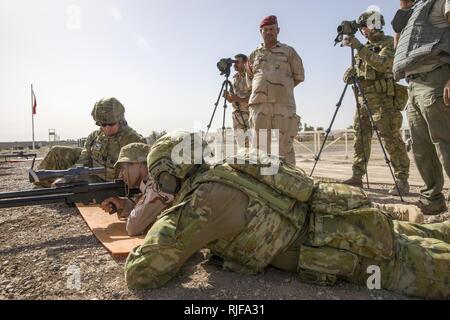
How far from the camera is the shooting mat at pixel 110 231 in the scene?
264 cm

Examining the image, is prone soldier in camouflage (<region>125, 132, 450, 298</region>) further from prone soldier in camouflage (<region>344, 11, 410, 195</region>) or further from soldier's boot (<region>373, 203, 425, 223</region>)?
prone soldier in camouflage (<region>344, 11, 410, 195</region>)

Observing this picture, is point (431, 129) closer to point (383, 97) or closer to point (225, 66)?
point (383, 97)

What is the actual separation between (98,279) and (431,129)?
2.98m

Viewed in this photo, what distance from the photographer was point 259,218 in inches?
75.1

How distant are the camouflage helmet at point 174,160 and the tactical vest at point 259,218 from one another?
0.27 feet

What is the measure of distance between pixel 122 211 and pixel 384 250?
241cm

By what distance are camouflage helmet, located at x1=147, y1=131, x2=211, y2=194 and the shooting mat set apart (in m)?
0.76

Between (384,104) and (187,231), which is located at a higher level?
(384,104)

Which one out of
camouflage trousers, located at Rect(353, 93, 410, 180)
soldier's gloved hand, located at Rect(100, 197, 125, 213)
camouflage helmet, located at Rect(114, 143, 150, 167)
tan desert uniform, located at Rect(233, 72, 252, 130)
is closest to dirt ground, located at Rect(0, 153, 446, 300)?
soldier's gloved hand, located at Rect(100, 197, 125, 213)

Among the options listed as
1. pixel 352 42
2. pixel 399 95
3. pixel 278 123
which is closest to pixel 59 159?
pixel 278 123

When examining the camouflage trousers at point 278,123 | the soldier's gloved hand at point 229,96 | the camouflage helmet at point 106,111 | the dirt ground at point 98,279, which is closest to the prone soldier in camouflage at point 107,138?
the camouflage helmet at point 106,111

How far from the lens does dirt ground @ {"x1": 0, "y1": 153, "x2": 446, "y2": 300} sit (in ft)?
6.19

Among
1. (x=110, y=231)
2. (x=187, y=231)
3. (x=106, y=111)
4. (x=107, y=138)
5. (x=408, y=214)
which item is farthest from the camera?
(x=107, y=138)

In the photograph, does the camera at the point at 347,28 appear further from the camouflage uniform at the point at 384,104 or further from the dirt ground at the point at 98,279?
the dirt ground at the point at 98,279
